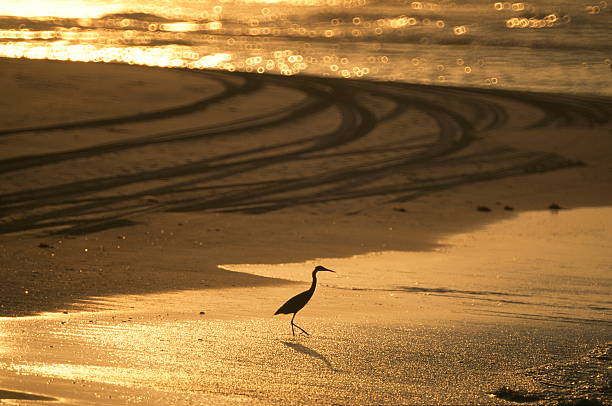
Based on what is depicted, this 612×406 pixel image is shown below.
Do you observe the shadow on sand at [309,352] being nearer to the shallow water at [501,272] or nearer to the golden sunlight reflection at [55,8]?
the shallow water at [501,272]

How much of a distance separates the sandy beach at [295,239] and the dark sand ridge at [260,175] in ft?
0.22

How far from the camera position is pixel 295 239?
44.8ft

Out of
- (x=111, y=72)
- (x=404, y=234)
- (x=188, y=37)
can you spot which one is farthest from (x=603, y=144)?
(x=188, y=37)

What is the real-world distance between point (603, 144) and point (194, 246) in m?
12.7

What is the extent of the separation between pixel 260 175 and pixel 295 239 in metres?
4.97

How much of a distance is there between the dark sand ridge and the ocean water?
4.19 meters

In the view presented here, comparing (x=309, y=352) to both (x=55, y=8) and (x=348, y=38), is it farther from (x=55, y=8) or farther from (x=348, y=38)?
(x=55, y=8)

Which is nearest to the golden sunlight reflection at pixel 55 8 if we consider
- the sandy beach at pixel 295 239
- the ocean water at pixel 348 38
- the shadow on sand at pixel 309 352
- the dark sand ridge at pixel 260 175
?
the ocean water at pixel 348 38

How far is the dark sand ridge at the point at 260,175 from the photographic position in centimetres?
1203

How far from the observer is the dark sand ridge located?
12.0m

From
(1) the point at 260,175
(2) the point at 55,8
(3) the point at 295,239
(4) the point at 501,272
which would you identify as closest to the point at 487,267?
(4) the point at 501,272

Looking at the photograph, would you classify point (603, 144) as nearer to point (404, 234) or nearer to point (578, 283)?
point (404, 234)

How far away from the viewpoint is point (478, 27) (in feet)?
158

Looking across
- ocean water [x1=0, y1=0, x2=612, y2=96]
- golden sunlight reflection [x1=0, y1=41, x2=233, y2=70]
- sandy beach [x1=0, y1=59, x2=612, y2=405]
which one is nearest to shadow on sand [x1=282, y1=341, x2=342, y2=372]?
sandy beach [x1=0, y1=59, x2=612, y2=405]
